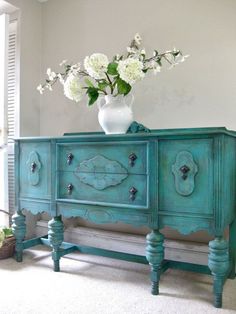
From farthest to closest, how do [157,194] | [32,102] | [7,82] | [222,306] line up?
1. [32,102]
2. [7,82]
3. [157,194]
4. [222,306]

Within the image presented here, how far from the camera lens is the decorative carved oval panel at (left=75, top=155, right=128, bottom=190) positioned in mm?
1897

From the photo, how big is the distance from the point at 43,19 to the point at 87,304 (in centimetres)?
257

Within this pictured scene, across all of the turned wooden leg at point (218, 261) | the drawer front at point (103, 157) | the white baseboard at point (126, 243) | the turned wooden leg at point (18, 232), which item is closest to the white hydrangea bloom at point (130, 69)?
the drawer front at point (103, 157)

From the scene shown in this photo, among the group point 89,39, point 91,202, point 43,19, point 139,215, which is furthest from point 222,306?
point 43,19

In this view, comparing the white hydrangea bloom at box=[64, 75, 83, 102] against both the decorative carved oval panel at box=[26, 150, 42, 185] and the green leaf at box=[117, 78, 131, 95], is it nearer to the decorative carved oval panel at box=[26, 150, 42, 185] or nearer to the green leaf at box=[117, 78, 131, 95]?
the green leaf at box=[117, 78, 131, 95]

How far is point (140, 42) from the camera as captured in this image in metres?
2.43

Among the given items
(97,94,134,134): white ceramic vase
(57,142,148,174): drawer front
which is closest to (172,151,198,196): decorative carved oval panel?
(57,142,148,174): drawer front

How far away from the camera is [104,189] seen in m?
1.95

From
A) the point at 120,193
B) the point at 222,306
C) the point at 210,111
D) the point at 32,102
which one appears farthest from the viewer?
the point at 32,102

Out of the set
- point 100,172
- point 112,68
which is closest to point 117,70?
point 112,68

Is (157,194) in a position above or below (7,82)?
below

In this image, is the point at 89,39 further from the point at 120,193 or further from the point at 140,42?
the point at 120,193

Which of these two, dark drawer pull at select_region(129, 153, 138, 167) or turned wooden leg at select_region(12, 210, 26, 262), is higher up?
dark drawer pull at select_region(129, 153, 138, 167)

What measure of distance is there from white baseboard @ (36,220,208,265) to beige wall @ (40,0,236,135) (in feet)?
2.90
